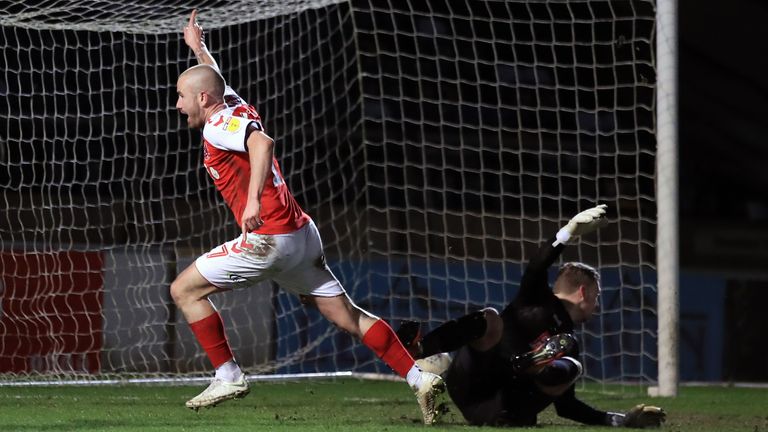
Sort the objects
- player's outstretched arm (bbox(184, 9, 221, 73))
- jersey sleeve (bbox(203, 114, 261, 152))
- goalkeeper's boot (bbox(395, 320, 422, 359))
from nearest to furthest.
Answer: jersey sleeve (bbox(203, 114, 261, 152)), goalkeeper's boot (bbox(395, 320, 422, 359)), player's outstretched arm (bbox(184, 9, 221, 73))

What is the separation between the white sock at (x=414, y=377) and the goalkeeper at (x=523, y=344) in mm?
223

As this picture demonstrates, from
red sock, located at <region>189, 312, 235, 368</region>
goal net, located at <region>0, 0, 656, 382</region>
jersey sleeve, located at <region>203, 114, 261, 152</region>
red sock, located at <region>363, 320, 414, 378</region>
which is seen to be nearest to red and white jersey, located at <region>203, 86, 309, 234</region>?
jersey sleeve, located at <region>203, 114, 261, 152</region>

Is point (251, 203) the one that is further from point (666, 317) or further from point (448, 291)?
point (448, 291)

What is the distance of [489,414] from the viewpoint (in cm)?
512

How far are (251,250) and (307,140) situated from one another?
695cm

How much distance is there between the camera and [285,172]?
11.0 metres

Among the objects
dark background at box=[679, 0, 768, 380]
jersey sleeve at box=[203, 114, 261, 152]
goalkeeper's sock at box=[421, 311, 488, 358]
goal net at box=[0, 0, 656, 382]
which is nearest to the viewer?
jersey sleeve at box=[203, 114, 261, 152]

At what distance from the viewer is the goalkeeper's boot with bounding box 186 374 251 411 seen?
15.7ft

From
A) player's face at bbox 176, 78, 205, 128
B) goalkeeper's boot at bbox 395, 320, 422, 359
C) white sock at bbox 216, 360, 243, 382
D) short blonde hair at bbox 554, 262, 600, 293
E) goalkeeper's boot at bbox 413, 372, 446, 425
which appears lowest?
goalkeeper's boot at bbox 413, 372, 446, 425

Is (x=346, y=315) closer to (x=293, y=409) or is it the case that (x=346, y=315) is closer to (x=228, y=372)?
(x=228, y=372)

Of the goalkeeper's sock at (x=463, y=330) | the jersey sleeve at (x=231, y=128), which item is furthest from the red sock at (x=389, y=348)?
the jersey sleeve at (x=231, y=128)

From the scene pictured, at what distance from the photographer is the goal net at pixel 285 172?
8797 millimetres

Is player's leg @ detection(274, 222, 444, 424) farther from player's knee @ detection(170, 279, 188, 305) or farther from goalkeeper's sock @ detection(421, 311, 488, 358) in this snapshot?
player's knee @ detection(170, 279, 188, 305)

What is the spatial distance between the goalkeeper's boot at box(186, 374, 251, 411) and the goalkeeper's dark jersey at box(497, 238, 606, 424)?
3.58 feet
